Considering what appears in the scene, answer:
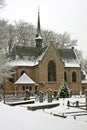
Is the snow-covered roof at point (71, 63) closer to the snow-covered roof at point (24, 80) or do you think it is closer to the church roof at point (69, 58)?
the church roof at point (69, 58)

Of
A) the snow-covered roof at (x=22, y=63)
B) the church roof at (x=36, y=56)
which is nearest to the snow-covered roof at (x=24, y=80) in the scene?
the snow-covered roof at (x=22, y=63)

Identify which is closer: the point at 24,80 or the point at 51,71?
the point at 24,80

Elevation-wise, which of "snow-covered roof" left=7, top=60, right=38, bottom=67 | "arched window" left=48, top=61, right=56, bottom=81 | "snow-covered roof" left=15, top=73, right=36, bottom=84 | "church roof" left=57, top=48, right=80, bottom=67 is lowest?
"snow-covered roof" left=15, top=73, right=36, bottom=84

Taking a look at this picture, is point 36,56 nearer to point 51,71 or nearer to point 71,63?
point 51,71

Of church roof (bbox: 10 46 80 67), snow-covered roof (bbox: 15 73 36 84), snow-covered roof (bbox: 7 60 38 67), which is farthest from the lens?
church roof (bbox: 10 46 80 67)

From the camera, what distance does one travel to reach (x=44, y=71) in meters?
56.0

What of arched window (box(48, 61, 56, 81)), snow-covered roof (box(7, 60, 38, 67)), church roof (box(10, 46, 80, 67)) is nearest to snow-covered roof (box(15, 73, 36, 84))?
snow-covered roof (box(7, 60, 38, 67))

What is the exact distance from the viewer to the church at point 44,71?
5538 centimetres

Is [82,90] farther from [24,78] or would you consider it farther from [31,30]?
[31,30]

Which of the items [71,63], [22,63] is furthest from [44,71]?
[71,63]

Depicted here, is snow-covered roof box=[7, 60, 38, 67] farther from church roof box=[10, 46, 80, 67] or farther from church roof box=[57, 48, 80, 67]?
church roof box=[57, 48, 80, 67]

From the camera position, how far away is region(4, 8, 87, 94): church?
5538 centimetres

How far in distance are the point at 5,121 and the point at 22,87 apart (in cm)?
3934

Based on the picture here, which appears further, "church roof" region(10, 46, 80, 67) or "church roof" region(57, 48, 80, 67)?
"church roof" region(57, 48, 80, 67)
